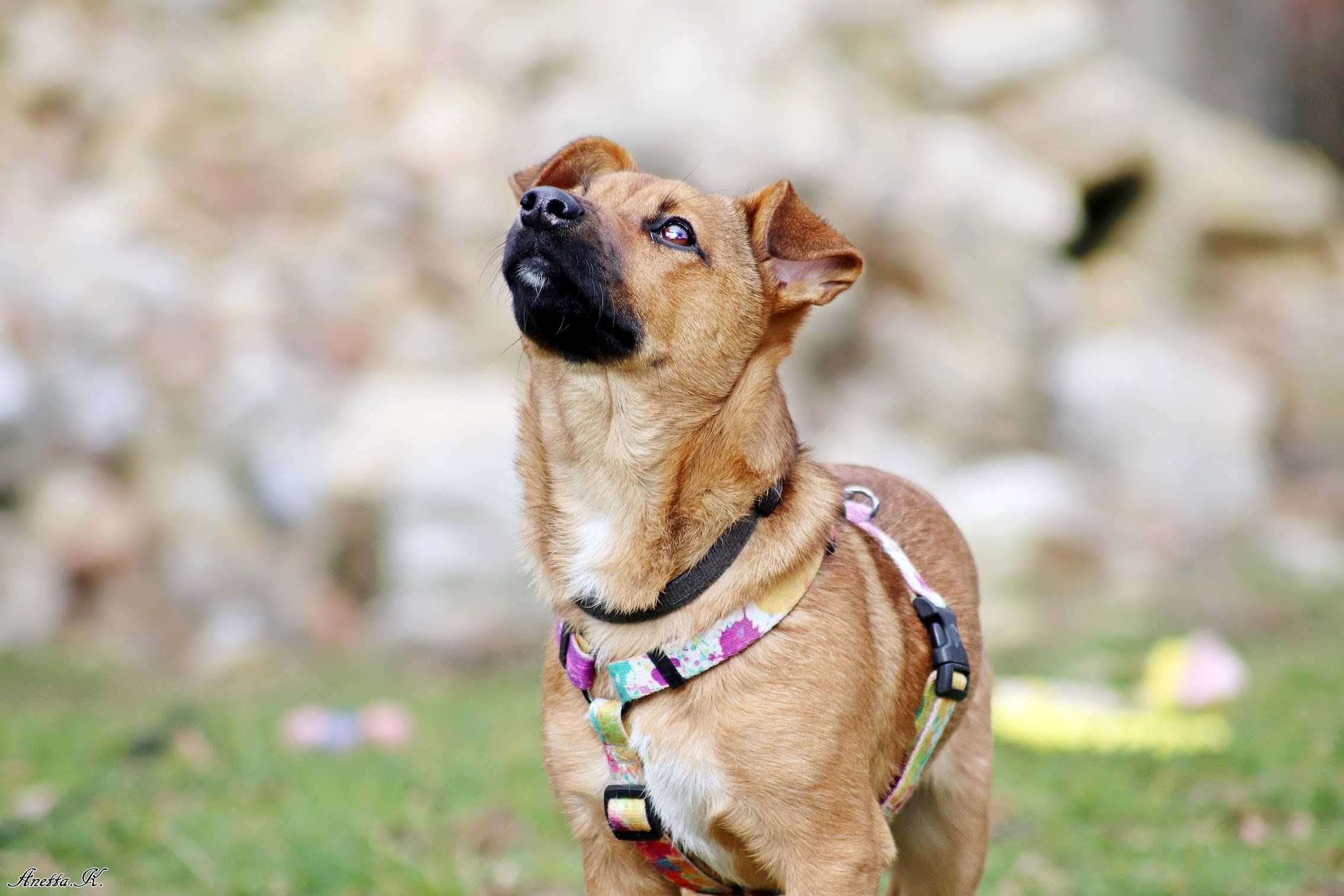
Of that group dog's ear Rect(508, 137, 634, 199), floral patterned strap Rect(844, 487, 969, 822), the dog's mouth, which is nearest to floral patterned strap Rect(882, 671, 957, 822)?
floral patterned strap Rect(844, 487, 969, 822)

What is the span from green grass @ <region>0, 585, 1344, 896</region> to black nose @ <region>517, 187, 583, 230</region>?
2.32m

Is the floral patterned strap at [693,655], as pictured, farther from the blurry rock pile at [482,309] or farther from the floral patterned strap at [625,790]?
the blurry rock pile at [482,309]

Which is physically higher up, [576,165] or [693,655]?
[576,165]

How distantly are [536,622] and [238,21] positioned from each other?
8277 mm

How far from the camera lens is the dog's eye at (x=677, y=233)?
3.52 meters

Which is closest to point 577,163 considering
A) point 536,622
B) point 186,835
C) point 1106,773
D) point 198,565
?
point 186,835

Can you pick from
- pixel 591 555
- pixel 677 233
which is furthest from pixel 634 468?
pixel 677 233

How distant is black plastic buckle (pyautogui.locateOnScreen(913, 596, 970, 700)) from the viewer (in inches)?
134

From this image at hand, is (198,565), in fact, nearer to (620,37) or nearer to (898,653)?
(620,37)

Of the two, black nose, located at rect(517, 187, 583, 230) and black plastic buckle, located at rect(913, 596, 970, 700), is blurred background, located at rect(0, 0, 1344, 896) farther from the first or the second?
black nose, located at rect(517, 187, 583, 230)

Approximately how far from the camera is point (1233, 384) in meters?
15.2

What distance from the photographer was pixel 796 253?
3490 mm

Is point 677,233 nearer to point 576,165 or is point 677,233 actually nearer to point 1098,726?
point 576,165

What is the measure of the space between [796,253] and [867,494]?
76 centimetres
